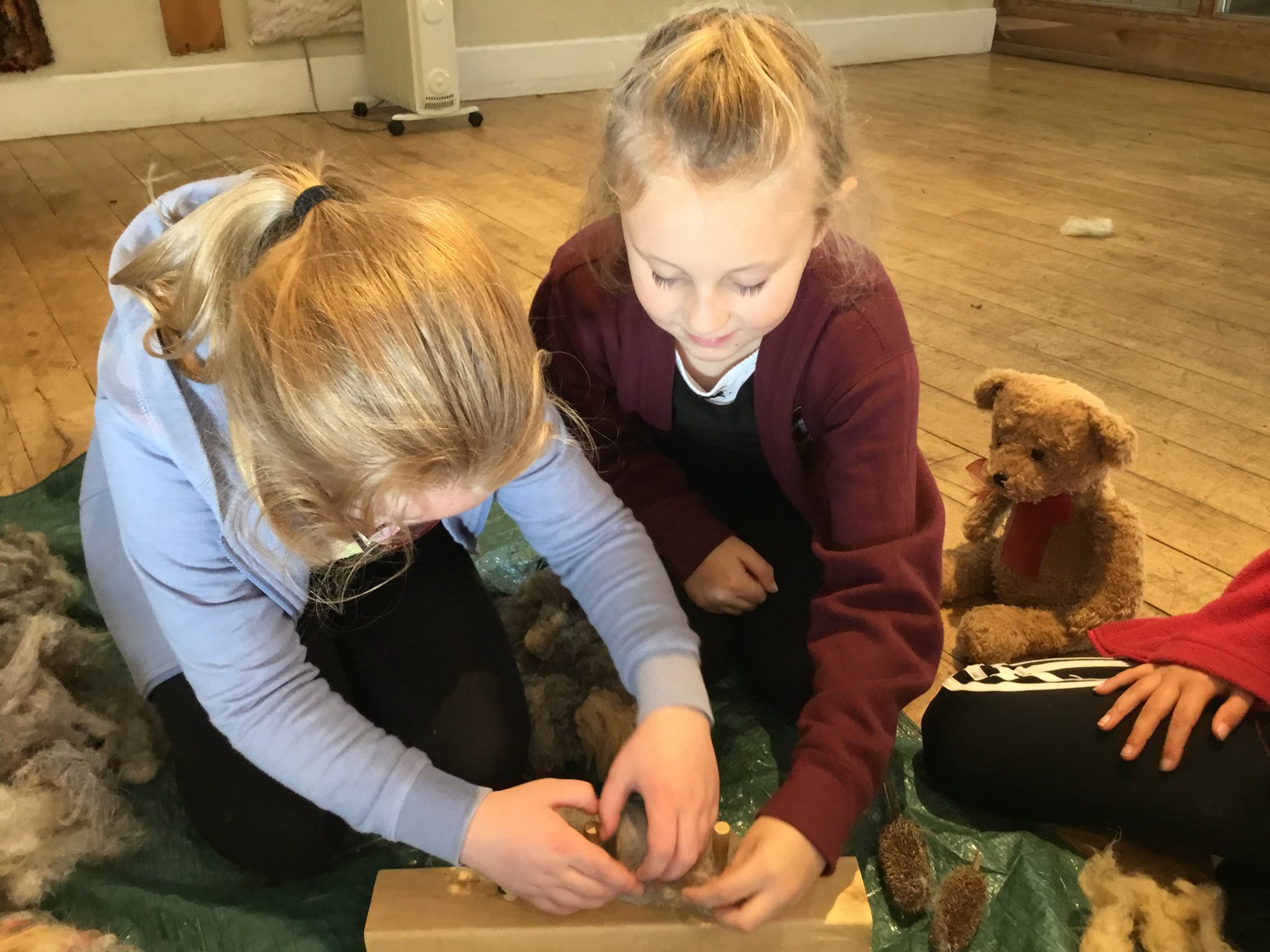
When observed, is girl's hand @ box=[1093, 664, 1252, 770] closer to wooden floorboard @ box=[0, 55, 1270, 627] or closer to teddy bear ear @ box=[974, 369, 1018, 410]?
wooden floorboard @ box=[0, 55, 1270, 627]

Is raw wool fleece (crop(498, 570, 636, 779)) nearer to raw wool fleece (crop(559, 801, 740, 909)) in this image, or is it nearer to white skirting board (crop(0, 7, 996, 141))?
raw wool fleece (crop(559, 801, 740, 909))

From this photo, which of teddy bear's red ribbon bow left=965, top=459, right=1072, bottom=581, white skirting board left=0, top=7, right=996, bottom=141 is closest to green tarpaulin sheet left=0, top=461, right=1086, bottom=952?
teddy bear's red ribbon bow left=965, top=459, right=1072, bottom=581

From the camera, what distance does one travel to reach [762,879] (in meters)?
0.66

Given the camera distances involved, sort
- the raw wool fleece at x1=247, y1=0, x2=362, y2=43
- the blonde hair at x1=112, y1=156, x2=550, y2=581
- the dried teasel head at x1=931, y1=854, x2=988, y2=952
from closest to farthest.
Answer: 1. the blonde hair at x1=112, y1=156, x2=550, y2=581
2. the dried teasel head at x1=931, y1=854, x2=988, y2=952
3. the raw wool fleece at x1=247, y1=0, x2=362, y2=43

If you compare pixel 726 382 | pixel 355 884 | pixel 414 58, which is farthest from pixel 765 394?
pixel 414 58

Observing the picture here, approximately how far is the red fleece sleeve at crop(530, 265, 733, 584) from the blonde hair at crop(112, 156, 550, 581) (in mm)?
304

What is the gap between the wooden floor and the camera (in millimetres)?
1351

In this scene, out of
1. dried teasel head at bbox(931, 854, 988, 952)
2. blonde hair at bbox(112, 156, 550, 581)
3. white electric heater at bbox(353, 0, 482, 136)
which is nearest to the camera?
blonde hair at bbox(112, 156, 550, 581)

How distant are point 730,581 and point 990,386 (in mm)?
348

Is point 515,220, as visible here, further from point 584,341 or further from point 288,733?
point 288,733

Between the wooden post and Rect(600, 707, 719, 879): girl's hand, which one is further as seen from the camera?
the wooden post

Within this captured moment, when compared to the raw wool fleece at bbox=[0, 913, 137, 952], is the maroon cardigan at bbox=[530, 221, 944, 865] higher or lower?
higher

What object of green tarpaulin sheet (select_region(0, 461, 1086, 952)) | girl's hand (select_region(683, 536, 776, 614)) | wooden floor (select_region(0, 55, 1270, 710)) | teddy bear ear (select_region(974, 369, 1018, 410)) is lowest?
green tarpaulin sheet (select_region(0, 461, 1086, 952))

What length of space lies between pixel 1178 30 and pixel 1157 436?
107 inches
